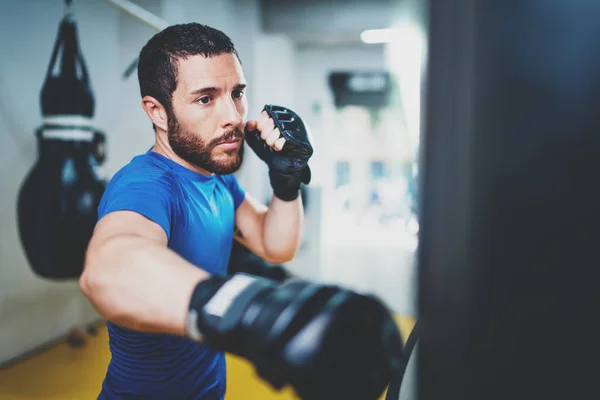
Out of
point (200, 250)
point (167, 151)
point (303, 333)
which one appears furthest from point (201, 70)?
point (303, 333)

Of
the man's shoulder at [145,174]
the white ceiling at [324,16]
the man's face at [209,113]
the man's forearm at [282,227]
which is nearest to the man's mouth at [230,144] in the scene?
the man's face at [209,113]

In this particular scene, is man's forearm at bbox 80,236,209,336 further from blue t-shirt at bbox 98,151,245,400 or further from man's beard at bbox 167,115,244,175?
man's beard at bbox 167,115,244,175

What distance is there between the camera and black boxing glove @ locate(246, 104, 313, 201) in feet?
3.17

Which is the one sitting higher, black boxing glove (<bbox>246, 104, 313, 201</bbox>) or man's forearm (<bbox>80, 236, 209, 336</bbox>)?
black boxing glove (<bbox>246, 104, 313, 201</bbox>)

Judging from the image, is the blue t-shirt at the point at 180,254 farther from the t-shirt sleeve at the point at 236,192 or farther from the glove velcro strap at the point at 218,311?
the glove velcro strap at the point at 218,311

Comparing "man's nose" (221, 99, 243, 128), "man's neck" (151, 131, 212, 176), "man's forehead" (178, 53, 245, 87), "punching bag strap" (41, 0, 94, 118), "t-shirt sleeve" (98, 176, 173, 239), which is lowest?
"t-shirt sleeve" (98, 176, 173, 239)

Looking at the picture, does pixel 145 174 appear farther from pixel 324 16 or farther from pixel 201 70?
pixel 324 16

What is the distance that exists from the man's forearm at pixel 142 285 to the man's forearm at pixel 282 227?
23.1 inches

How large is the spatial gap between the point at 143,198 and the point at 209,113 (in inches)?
10.0

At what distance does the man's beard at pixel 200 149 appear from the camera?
889 millimetres

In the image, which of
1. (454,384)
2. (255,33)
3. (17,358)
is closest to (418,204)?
(454,384)

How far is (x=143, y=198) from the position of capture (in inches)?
27.3

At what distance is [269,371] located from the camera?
0.47 metres

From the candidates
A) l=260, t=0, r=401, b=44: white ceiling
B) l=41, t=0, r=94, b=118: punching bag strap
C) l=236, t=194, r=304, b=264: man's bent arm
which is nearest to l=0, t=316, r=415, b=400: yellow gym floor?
l=236, t=194, r=304, b=264: man's bent arm
